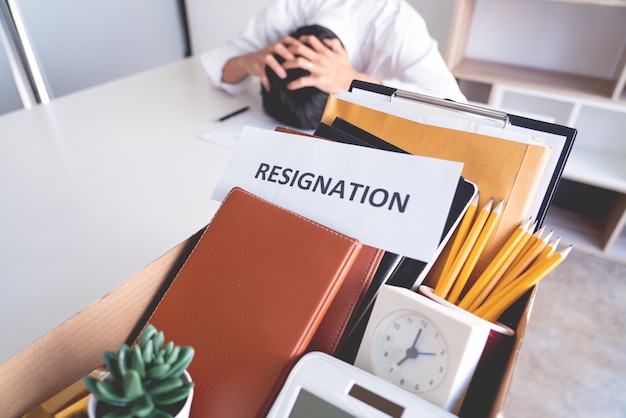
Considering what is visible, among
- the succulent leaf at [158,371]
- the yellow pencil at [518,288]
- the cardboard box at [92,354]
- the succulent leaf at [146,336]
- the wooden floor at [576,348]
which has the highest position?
the yellow pencil at [518,288]

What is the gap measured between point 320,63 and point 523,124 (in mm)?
574

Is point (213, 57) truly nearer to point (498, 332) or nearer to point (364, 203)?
point (364, 203)

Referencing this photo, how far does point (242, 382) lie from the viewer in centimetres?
40

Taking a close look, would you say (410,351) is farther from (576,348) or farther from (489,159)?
(576,348)

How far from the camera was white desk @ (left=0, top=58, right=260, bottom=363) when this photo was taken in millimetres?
646

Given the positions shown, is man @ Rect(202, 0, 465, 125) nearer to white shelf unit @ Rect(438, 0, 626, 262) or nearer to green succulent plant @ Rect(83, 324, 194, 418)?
white shelf unit @ Rect(438, 0, 626, 262)

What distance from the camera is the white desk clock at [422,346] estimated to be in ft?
1.21

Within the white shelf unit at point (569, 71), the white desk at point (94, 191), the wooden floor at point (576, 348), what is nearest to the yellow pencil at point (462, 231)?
the white desk at point (94, 191)

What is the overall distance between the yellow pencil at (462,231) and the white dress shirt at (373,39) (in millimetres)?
580

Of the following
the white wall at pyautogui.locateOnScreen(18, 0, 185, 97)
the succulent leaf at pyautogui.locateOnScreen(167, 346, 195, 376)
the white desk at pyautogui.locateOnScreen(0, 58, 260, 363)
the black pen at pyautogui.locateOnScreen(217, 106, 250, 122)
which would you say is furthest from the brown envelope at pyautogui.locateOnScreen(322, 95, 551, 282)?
the white wall at pyautogui.locateOnScreen(18, 0, 185, 97)

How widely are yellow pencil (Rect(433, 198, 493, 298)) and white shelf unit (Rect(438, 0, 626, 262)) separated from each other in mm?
1156

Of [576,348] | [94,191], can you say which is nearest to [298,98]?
[94,191]

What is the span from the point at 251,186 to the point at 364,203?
148 mm

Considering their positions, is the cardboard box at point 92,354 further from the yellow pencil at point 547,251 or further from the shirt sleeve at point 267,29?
the shirt sleeve at point 267,29
